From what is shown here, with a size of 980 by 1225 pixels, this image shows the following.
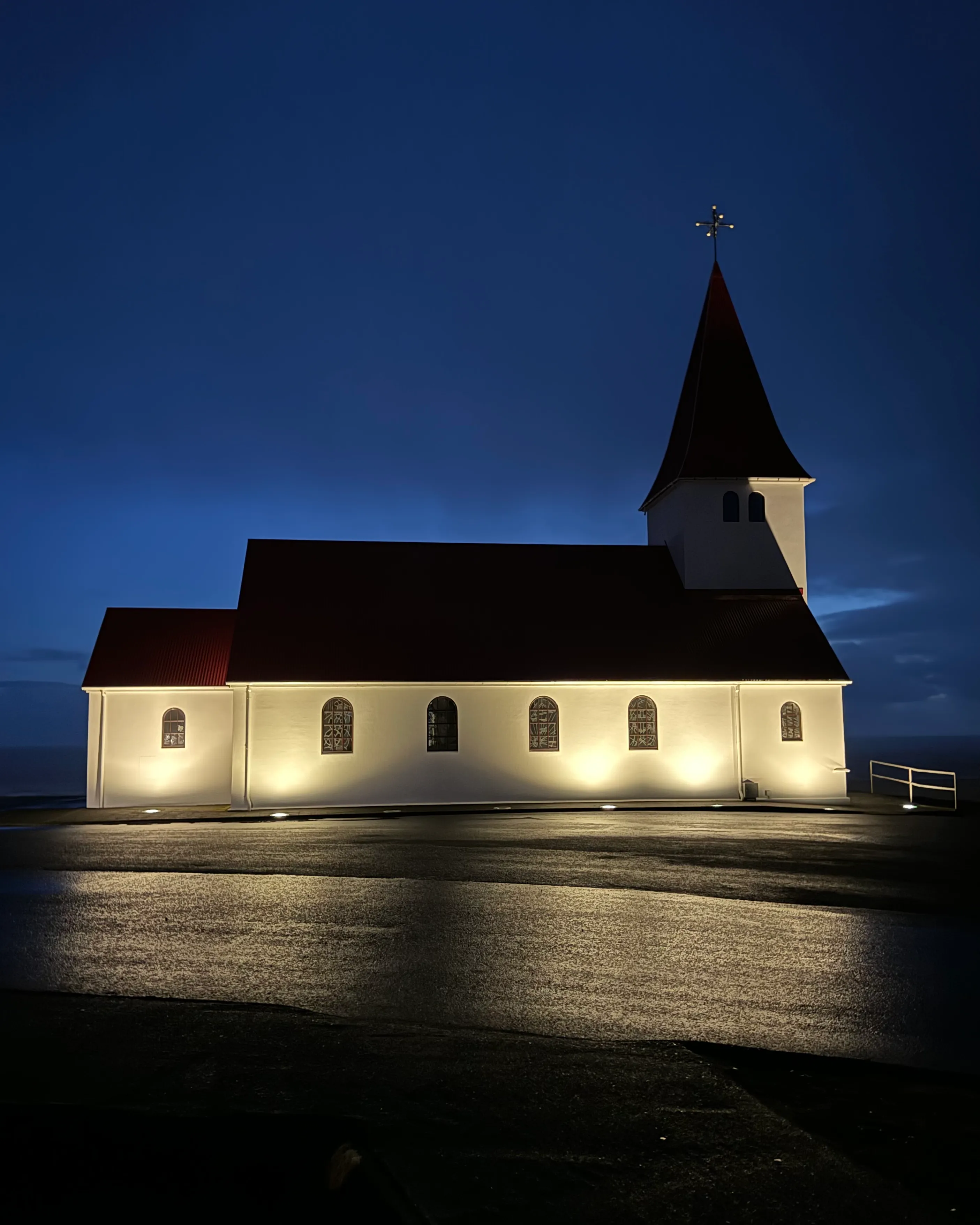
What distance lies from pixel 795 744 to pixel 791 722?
64 cm

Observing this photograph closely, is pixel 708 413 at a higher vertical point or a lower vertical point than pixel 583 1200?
higher

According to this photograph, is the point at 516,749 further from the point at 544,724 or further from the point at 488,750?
the point at 544,724

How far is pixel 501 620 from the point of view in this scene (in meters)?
28.5

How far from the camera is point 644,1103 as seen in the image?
5.54 m

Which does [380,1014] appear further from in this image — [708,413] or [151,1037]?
[708,413]

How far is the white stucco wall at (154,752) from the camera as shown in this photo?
2611 centimetres

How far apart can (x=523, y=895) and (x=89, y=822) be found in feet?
46.0

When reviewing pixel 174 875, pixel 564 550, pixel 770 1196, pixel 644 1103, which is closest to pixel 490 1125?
pixel 644 1103

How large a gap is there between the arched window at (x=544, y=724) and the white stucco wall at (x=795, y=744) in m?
5.23

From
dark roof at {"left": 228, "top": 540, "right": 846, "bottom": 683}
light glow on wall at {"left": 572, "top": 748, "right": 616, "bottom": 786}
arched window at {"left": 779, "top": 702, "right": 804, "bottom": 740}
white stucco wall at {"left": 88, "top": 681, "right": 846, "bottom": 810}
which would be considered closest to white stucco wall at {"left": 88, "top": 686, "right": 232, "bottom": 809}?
white stucco wall at {"left": 88, "top": 681, "right": 846, "bottom": 810}

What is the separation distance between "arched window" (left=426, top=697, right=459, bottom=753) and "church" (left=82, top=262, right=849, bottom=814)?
0.23 ft

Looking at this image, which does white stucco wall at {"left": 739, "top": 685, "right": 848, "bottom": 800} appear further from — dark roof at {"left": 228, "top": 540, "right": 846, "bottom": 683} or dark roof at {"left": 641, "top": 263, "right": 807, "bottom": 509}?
dark roof at {"left": 641, "top": 263, "right": 807, "bottom": 509}

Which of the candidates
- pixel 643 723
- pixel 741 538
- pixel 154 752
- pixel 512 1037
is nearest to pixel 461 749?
pixel 643 723

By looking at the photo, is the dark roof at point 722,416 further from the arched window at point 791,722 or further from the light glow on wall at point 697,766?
the light glow on wall at point 697,766
